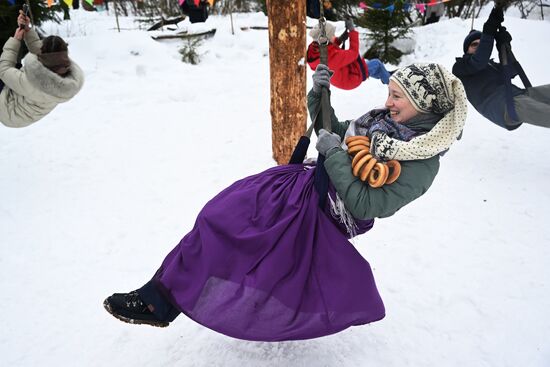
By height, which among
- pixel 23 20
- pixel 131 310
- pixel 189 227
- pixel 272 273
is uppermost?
pixel 23 20

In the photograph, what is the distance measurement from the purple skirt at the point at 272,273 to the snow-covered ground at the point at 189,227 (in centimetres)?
52

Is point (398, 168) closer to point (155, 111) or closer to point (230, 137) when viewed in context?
point (230, 137)

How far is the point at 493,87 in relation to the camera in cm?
337

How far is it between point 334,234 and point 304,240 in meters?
0.12

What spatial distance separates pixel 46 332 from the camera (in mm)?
2156

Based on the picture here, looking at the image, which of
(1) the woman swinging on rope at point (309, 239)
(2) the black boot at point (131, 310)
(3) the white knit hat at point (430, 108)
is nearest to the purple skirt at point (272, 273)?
(1) the woman swinging on rope at point (309, 239)

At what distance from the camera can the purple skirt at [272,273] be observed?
1422 mm

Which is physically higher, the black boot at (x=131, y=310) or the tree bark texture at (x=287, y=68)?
the tree bark texture at (x=287, y=68)

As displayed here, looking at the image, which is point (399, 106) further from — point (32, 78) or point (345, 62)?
point (32, 78)

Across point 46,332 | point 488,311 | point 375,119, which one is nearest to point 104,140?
point 46,332

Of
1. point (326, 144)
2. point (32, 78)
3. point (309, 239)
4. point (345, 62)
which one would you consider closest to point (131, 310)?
point (309, 239)

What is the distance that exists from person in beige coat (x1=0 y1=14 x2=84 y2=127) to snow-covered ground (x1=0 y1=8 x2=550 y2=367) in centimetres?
88

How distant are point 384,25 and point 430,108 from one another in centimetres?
736

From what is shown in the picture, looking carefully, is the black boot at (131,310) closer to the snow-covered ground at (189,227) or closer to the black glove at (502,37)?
the snow-covered ground at (189,227)
